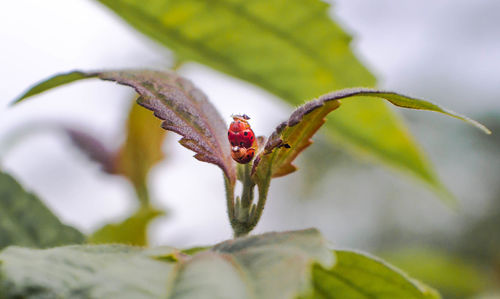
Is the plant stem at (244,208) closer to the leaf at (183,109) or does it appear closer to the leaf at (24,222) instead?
the leaf at (183,109)

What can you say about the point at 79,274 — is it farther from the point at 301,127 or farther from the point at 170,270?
the point at 301,127

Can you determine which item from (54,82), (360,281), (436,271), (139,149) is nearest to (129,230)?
(139,149)

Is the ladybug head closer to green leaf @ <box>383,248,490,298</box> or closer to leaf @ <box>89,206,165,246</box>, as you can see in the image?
leaf @ <box>89,206,165,246</box>

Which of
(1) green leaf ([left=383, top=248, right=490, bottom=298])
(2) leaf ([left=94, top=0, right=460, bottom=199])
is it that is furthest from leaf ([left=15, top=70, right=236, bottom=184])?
(1) green leaf ([left=383, top=248, right=490, bottom=298])

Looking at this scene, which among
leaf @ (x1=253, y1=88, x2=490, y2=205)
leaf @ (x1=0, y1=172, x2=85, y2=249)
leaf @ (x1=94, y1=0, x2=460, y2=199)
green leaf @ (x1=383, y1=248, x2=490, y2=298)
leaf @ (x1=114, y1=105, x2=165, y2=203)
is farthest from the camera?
green leaf @ (x1=383, y1=248, x2=490, y2=298)

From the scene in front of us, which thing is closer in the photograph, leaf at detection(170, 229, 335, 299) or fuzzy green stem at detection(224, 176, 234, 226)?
leaf at detection(170, 229, 335, 299)

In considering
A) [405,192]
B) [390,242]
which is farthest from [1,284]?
[405,192]

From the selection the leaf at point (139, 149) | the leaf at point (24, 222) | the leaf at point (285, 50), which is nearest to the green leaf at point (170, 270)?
the leaf at point (24, 222)
